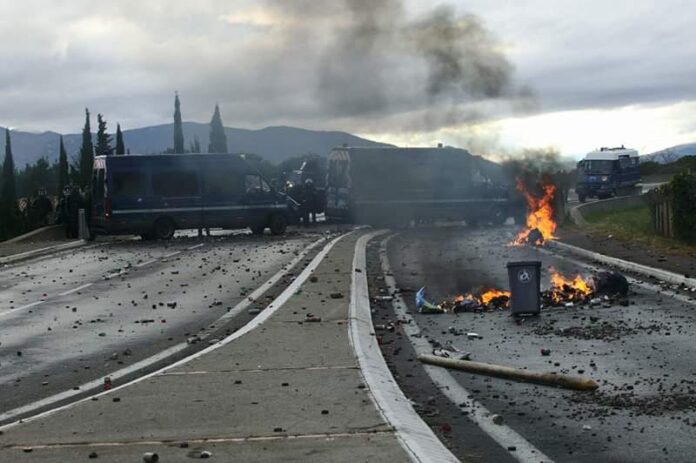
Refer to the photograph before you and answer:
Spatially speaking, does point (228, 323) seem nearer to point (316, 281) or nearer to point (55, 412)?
point (316, 281)

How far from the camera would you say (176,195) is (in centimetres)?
3506

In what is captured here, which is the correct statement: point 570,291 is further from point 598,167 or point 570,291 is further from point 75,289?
point 598,167

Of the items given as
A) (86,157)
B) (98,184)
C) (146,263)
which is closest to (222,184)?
(98,184)

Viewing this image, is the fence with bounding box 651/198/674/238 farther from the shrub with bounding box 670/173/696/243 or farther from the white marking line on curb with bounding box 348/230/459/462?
the white marking line on curb with bounding box 348/230/459/462

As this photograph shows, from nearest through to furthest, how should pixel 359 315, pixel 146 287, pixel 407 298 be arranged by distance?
pixel 359 315, pixel 407 298, pixel 146 287

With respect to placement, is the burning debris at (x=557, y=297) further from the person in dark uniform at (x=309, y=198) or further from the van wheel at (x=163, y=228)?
the person in dark uniform at (x=309, y=198)

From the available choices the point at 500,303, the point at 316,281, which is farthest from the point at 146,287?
the point at 500,303

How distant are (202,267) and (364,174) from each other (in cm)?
1674

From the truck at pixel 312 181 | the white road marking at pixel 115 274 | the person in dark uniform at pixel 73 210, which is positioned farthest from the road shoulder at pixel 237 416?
the truck at pixel 312 181

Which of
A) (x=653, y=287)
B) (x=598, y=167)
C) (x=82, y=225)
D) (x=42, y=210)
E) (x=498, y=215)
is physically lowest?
(x=653, y=287)

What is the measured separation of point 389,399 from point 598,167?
2202 inches

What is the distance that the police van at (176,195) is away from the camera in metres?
34.3

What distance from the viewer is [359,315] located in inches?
534

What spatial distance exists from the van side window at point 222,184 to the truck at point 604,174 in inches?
1207
